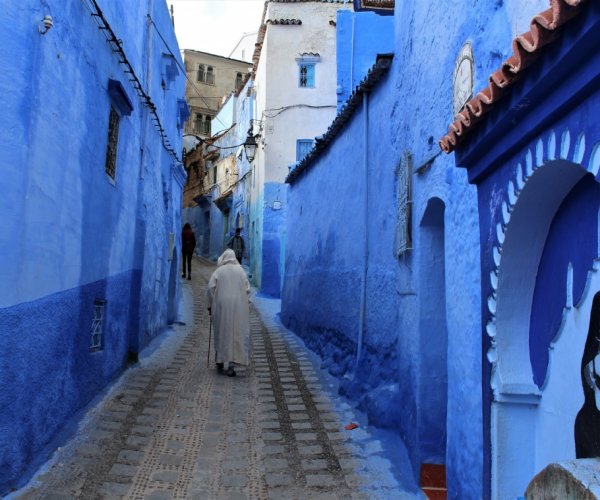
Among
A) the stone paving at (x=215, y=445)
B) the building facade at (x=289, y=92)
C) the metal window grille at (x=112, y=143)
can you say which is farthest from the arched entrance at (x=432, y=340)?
the building facade at (x=289, y=92)

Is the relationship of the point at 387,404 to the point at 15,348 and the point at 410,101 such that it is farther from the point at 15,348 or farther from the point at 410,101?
the point at 15,348

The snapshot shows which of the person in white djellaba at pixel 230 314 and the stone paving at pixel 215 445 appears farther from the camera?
the person in white djellaba at pixel 230 314

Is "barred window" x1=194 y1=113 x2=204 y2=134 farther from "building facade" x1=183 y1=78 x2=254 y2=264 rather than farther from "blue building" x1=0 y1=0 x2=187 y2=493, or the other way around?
"blue building" x1=0 y1=0 x2=187 y2=493

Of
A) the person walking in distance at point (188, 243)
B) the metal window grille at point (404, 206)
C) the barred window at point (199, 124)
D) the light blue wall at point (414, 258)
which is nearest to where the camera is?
the light blue wall at point (414, 258)

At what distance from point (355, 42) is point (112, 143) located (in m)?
7.04

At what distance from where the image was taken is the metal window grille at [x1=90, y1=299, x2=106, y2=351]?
595 centimetres

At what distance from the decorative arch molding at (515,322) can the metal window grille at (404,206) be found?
6.56 feet

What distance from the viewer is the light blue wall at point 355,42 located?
11.7 meters

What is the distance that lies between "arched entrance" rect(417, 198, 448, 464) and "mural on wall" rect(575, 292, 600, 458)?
2.22m

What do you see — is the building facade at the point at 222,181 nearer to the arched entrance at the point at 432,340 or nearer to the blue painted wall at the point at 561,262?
the arched entrance at the point at 432,340

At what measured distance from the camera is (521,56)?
86.3 inches

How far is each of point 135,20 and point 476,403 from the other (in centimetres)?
640

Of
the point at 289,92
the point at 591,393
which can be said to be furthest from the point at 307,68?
the point at 591,393

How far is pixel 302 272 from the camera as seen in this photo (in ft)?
35.6
